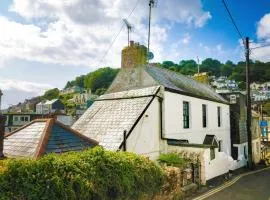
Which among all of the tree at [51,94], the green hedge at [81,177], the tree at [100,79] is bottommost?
the green hedge at [81,177]

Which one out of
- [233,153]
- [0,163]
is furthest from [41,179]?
[233,153]

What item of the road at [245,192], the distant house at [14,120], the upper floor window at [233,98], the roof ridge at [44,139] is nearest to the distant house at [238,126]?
the upper floor window at [233,98]

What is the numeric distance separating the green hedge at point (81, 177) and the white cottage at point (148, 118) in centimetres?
563

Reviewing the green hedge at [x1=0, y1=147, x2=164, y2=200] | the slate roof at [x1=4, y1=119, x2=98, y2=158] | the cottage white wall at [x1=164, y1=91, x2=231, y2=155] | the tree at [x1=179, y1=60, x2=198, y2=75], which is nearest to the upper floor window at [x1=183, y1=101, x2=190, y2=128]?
the cottage white wall at [x1=164, y1=91, x2=231, y2=155]

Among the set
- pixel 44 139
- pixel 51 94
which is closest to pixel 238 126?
pixel 44 139

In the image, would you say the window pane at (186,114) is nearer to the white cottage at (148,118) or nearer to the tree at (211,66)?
the white cottage at (148,118)

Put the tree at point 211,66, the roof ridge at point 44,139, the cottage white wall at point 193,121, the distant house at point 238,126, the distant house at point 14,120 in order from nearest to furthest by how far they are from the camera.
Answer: the roof ridge at point 44,139
the cottage white wall at point 193,121
the distant house at point 238,126
the distant house at point 14,120
the tree at point 211,66

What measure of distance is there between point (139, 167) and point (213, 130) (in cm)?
1751

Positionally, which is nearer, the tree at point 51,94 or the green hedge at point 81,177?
the green hedge at point 81,177

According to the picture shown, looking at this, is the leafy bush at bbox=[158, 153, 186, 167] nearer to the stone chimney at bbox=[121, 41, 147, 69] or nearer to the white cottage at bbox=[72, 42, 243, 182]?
the white cottage at bbox=[72, 42, 243, 182]

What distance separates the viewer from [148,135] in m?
16.3

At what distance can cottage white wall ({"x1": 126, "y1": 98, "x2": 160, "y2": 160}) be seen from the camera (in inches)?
610

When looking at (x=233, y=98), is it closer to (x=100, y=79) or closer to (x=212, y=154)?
(x=212, y=154)

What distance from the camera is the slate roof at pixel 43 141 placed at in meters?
10.0
